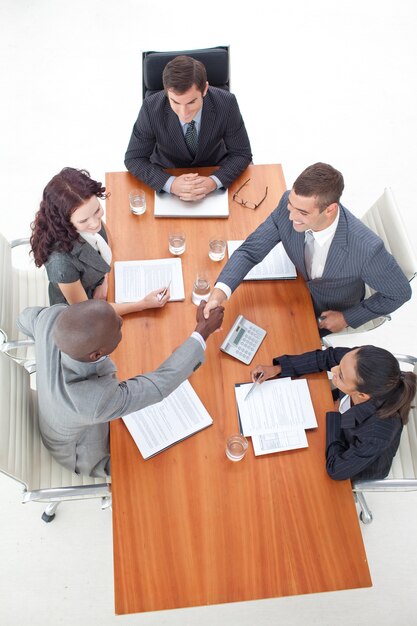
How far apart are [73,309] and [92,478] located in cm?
86

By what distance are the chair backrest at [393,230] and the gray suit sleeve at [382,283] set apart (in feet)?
0.41

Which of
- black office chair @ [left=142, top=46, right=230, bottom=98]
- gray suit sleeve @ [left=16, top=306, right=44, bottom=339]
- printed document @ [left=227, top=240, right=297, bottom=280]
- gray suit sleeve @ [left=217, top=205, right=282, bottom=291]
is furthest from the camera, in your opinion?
Result: black office chair @ [left=142, top=46, right=230, bottom=98]

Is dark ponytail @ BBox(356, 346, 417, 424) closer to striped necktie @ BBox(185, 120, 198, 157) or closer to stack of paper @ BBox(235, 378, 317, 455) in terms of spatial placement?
stack of paper @ BBox(235, 378, 317, 455)

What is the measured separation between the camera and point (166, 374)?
73.6 inches

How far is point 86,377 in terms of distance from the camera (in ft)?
5.80

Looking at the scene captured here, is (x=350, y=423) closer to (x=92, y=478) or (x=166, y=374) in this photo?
(x=166, y=374)

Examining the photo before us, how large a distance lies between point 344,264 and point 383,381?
0.62 meters

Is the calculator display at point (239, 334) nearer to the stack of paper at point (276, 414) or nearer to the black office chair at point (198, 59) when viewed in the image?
the stack of paper at point (276, 414)

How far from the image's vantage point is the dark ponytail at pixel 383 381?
5.92 ft

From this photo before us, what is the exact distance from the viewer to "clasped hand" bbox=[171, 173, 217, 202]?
8.13 feet

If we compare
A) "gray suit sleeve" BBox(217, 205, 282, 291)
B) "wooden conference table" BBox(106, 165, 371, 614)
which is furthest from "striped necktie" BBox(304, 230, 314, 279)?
"wooden conference table" BBox(106, 165, 371, 614)

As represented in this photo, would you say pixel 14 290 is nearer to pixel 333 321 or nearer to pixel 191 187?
pixel 191 187

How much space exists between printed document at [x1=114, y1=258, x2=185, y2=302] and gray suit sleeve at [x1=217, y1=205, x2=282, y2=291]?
21cm

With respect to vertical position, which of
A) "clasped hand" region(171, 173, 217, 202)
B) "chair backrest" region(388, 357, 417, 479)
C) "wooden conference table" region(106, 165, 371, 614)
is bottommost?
"chair backrest" region(388, 357, 417, 479)
